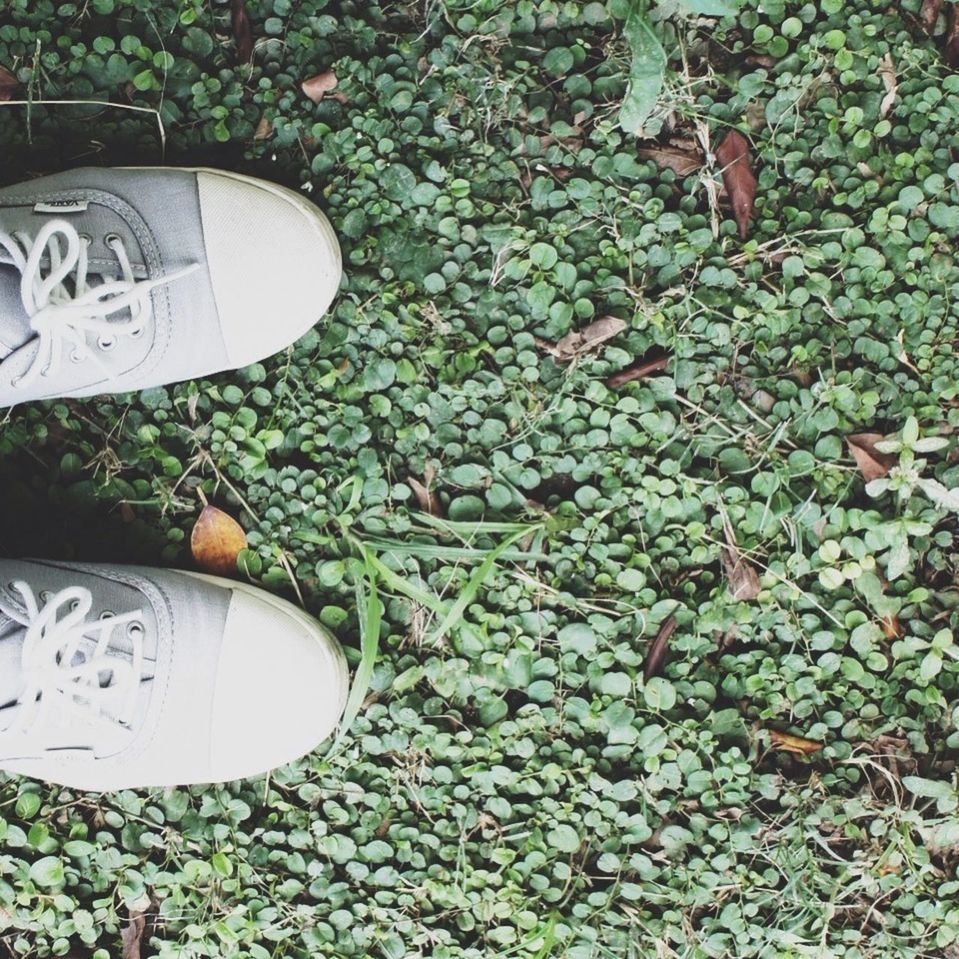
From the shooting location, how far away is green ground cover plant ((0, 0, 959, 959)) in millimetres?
1950

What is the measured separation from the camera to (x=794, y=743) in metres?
1.97

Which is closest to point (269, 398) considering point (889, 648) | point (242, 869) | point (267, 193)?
point (267, 193)

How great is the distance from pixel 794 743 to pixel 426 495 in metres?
0.89

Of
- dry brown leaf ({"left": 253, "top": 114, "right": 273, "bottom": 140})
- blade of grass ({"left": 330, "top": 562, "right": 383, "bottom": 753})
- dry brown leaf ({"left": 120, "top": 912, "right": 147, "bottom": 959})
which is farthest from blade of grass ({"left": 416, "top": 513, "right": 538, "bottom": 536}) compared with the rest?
dry brown leaf ({"left": 120, "top": 912, "right": 147, "bottom": 959})

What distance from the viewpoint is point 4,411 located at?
201 cm

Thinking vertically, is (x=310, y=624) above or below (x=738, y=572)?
below

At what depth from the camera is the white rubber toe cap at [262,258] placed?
187 centimetres

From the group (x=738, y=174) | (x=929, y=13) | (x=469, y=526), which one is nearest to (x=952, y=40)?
(x=929, y=13)

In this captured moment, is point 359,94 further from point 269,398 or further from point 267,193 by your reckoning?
point 269,398

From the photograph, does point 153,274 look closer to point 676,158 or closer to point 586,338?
point 586,338

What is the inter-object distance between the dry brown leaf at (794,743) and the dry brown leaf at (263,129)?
1.58 meters

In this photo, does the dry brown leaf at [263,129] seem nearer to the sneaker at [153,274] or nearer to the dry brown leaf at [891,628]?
the sneaker at [153,274]

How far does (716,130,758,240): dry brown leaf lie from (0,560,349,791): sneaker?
1.18m

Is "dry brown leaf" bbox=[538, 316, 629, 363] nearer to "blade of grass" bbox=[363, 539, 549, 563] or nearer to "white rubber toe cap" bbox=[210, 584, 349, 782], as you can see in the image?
"blade of grass" bbox=[363, 539, 549, 563]
